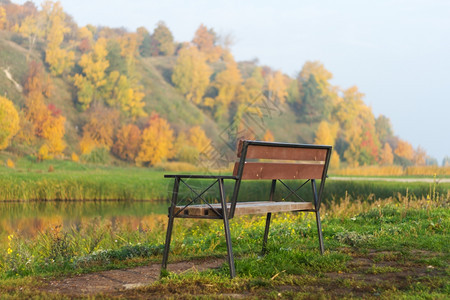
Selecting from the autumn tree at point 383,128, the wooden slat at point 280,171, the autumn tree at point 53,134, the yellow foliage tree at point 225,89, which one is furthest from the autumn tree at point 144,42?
the wooden slat at point 280,171

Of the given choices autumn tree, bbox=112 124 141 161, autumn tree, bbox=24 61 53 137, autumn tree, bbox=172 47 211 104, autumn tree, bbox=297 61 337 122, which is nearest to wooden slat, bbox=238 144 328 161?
autumn tree, bbox=24 61 53 137

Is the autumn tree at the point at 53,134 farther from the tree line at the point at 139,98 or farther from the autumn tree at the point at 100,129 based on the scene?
the autumn tree at the point at 100,129

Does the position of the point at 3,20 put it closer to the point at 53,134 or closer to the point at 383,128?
the point at 53,134

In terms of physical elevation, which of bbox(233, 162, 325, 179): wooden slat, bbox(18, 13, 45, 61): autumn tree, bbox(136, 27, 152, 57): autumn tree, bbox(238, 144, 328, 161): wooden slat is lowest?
bbox(233, 162, 325, 179): wooden slat

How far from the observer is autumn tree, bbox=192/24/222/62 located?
10431 cm

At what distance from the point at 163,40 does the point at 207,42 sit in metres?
8.80

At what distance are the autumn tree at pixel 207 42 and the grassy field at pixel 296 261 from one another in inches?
3780

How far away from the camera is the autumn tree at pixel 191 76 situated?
80.8 m

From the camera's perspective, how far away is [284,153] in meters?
6.49

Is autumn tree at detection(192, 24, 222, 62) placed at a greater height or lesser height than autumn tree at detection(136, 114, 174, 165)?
greater

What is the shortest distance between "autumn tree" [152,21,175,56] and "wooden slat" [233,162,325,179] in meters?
100.0

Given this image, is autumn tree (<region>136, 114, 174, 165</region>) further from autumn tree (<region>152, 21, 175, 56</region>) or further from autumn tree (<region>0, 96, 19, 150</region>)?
autumn tree (<region>152, 21, 175, 56</region>)

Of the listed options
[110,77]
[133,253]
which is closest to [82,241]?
[133,253]

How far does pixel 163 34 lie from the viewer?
346 feet
